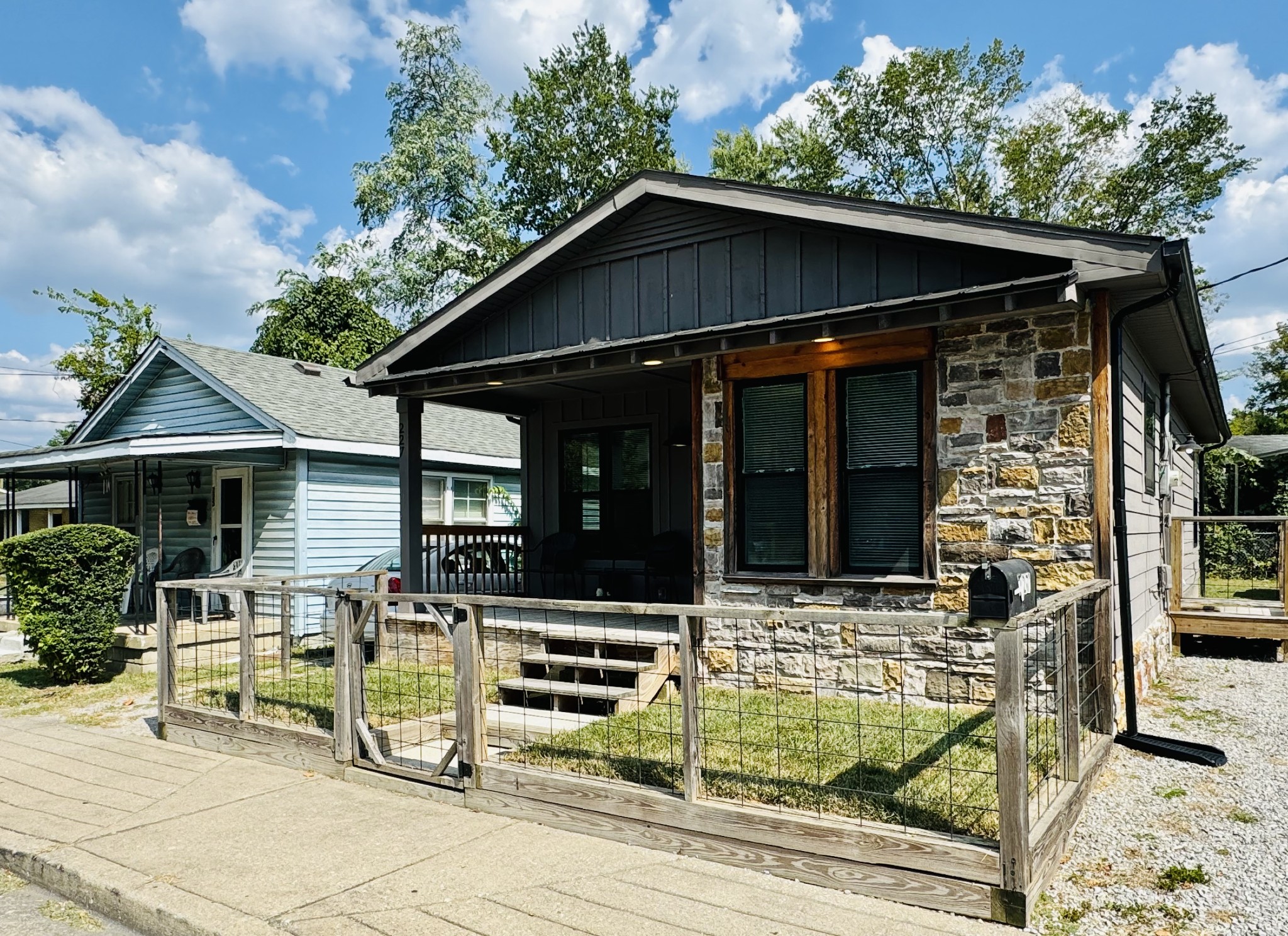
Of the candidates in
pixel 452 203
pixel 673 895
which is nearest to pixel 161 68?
pixel 452 203

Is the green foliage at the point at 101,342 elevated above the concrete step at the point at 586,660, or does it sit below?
above

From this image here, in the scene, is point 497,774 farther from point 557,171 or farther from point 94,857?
point 557,171

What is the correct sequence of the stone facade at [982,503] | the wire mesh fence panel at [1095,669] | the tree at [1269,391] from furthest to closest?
the tree at [1269,391] < the stone facade at [982,503] < the wire mesh fence panel at [1095,669]

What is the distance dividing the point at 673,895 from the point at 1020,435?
12.4 ft

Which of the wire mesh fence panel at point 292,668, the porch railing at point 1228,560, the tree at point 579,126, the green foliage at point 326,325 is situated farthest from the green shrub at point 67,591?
the tree at point 579,126

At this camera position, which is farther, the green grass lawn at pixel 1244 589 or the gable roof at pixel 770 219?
the green grass lawn at pixel 1244 589

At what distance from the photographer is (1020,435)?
5.48 m

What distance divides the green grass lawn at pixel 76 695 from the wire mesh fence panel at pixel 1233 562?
1210 centimetres

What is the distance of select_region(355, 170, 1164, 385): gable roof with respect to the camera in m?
5.02

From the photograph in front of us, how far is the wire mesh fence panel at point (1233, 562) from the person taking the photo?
38.7ft

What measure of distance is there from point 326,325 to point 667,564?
19100 mm

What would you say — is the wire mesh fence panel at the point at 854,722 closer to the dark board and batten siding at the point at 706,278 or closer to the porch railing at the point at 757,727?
the porch railing at the point at 757,727

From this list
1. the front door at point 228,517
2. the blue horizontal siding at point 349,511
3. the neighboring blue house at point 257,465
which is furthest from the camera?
the front door at point 228,517

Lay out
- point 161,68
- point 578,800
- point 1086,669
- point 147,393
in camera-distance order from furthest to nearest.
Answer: point 161,68, point 147,393, point 1086,669, point 578,800
